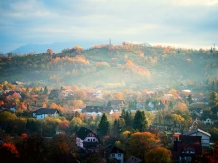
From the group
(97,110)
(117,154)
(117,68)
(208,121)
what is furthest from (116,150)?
(117,68)

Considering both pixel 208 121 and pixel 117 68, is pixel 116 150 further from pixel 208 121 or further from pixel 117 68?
pixel 117 68

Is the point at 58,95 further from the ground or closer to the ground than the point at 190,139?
further from the ground

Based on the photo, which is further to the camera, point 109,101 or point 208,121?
point 109,101

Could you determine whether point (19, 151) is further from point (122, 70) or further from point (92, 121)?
point (122, 70)

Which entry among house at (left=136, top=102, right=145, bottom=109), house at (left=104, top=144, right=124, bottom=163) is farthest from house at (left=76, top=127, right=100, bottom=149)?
house at (left=136, top=102, right=145, bottom=109)

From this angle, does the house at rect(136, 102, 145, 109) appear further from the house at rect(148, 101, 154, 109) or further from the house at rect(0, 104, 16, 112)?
the house at rect(0, 104, 16, 112)

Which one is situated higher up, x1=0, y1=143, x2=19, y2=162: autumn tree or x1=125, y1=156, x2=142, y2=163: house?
x1=0, y1=143, x2=19, y2=162: autumn tree

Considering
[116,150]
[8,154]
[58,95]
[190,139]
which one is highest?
[8,154]

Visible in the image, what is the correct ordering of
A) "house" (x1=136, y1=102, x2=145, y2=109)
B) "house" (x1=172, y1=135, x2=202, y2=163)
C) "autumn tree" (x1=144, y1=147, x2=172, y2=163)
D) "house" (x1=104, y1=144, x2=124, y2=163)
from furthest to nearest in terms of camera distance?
"house" (x1=136, y1=102, x2=145, y2=109), "house" (x1=104, y1=144, x2=124, y2=163), "house" (x1=172, y1=135, x2=202, y2=163), "autumn tree" (x1=144, y1=147, x2=172, y2=163)

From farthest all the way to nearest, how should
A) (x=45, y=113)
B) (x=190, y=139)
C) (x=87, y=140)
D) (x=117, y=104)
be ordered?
(x=117, y=104), (x=45, y=113), (x=87, y=140), (x=190, y=139)

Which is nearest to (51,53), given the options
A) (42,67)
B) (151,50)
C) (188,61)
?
(42,67)

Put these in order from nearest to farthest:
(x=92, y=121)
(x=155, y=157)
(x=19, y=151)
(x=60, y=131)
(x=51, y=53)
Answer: (x=19, y=151)
(x=155, y=157)
(x=60, y=131)
(x=92, y=121)
(x=51, y=53)
